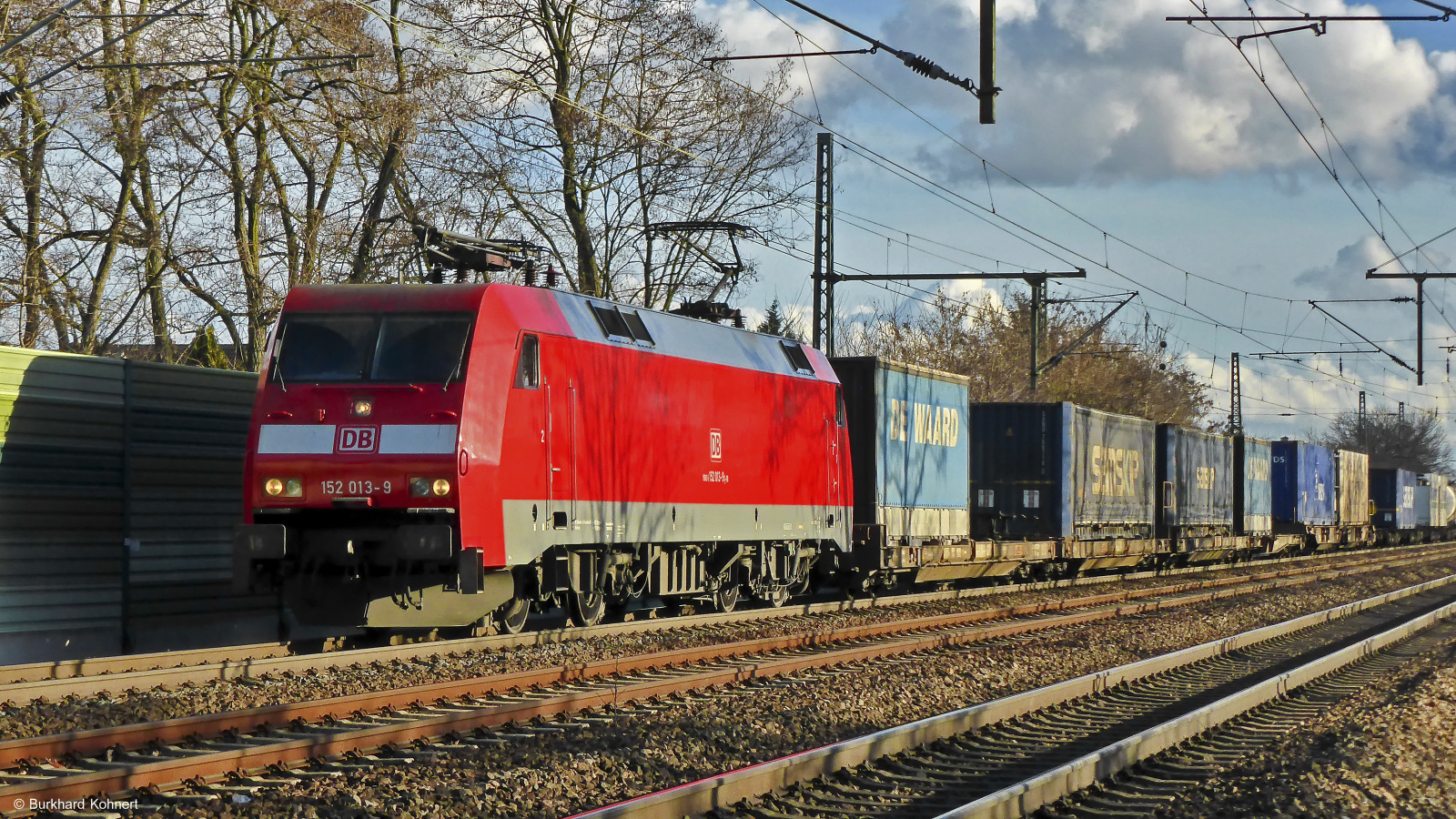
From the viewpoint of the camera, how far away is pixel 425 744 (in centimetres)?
866

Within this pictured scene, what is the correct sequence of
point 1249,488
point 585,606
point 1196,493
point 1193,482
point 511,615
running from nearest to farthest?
point 511,615
point 585,606
point 1193,482
point 1196,493
point 1249,488

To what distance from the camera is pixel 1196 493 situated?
35531mm

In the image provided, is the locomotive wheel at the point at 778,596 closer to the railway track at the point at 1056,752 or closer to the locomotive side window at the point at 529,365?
the railway track at the point at 1056,752

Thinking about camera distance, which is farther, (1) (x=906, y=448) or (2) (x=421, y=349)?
(1) (x=906, y=448)

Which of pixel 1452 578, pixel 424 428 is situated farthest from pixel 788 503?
pixel 1452 578

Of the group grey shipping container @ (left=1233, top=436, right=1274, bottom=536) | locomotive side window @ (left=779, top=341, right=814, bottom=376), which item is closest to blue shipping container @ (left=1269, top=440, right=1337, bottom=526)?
grey shipping container @ (left=1233, top=436, right=1274, bottom=536)

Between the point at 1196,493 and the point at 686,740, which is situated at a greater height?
the point at 1196,493

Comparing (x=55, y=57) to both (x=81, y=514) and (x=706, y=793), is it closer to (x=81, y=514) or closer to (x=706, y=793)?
(x=81, y=514)

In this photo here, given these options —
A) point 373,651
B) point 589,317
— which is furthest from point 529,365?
point 373,651

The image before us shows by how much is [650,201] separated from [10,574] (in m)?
18.7

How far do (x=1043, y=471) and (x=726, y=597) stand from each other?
10146mm

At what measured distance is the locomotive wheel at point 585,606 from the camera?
1519 cm

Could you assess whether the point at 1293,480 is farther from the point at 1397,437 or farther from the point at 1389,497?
the point at 1397,437

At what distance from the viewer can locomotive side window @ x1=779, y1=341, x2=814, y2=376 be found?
19.1 meters
